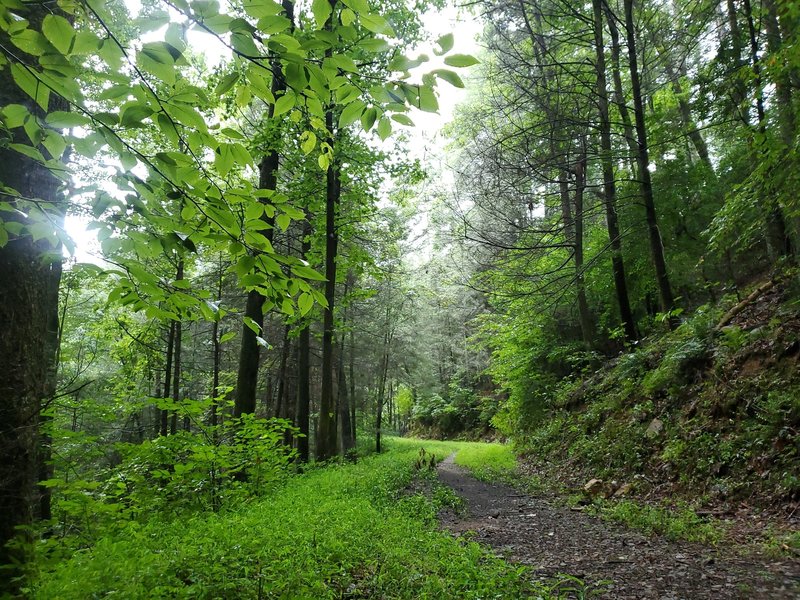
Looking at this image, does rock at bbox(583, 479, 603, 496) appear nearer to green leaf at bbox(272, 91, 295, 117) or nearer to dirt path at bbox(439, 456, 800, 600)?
dirt path at bbox(439, 456, 800, 600)

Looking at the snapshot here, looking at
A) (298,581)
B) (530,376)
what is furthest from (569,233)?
(298,581)

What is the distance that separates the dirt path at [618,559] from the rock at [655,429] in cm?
218

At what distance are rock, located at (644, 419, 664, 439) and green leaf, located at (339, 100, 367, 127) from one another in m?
8.18

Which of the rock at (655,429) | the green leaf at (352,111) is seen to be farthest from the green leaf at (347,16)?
the rock at (655,429)

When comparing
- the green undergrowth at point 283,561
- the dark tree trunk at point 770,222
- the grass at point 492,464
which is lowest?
the grass at point 492,464

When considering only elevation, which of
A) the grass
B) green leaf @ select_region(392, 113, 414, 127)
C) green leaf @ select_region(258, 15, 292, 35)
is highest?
green leaf @ select_region(258, 15, 292, 35)

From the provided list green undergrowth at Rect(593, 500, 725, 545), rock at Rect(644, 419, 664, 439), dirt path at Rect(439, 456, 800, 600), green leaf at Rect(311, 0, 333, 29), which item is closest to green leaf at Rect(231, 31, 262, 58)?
green leaf at Rect(311, 0, 333, 29)

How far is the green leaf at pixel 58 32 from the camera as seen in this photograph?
4.33 feet

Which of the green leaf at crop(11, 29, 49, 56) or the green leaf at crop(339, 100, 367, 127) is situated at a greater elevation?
the green leaf at crop(11, 29, 49, 56)

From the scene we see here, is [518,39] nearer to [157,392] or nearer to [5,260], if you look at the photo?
[5,260]

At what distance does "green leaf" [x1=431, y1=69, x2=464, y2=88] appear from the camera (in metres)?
1.36

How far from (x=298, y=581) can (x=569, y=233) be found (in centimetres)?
1503

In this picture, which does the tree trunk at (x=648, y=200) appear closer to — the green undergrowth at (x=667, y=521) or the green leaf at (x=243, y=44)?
the green undergrowth at (x=667, y=521)

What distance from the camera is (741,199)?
21.6 feet
